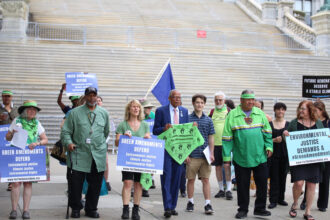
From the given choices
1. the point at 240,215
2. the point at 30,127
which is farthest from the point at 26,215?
the point at 240,215

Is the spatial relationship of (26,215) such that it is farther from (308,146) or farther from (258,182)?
(308,146)

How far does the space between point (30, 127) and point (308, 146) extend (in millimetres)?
4162

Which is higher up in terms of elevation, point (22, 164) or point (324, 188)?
point (22, 164)

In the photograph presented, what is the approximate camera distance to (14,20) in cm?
2588

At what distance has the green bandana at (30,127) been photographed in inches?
312

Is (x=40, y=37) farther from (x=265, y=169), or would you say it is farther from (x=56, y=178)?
(x=265, y=169)

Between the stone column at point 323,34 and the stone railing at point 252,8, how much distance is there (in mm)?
6936

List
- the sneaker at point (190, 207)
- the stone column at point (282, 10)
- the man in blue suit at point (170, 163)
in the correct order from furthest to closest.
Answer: the stone column at point (282, 10), the sneaker at point (190, 207), the man in blue suit at point (170, 163)

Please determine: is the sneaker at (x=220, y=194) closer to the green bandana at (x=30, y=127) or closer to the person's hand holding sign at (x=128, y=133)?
the person's hand holding sign at (x=128, y=133)

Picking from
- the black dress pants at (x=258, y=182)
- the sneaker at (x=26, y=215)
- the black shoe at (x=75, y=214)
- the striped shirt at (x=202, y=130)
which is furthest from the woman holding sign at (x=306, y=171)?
the sneaker at (x=26, y=215)

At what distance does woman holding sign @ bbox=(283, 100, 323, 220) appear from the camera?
8156 millimetres

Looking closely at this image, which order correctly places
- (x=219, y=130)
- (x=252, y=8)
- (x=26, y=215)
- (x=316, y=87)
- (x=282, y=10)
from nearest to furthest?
(x=26, y=215), (x=219, y=130), (x=316, y=87), (x=282, y=10), (x=252, y=8)

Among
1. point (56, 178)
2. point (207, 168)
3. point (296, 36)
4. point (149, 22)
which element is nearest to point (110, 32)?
point (149, 22)

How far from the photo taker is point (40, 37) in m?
26.4
